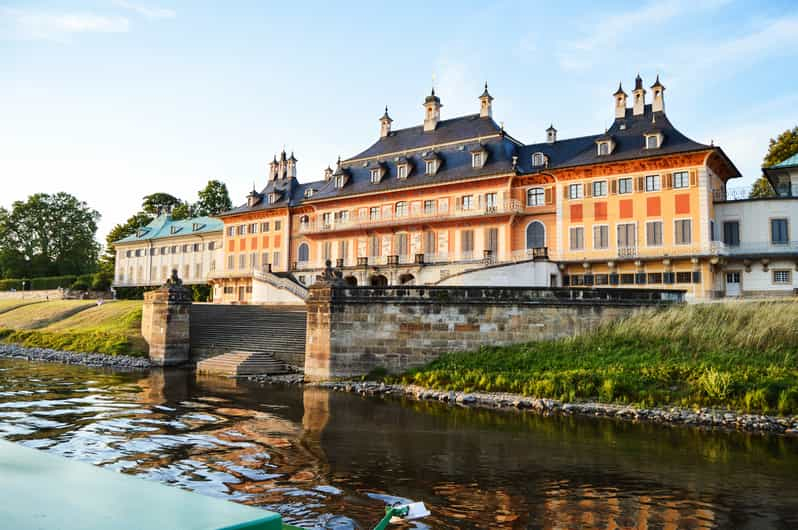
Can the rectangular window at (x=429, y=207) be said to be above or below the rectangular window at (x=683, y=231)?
above

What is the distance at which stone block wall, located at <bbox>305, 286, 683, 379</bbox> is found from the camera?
24.4 meters

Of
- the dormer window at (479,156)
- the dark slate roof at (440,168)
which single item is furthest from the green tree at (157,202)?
the dormer window at (479,156)

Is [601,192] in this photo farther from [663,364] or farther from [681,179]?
[663,364]

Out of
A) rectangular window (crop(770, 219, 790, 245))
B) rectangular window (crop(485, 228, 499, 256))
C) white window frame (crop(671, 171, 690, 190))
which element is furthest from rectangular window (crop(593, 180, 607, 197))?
rectangular window (crop(770, 219, 790, 245))

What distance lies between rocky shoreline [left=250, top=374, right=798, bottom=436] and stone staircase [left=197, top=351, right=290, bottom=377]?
4293 mm

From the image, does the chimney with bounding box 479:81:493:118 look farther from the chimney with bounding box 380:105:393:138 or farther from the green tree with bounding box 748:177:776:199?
the green tree with bounding box 748:177:776:199

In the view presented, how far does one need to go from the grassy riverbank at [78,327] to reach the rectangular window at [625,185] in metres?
29.1

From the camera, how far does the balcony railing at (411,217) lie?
38656 mm

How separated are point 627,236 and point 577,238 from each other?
2.94 meters

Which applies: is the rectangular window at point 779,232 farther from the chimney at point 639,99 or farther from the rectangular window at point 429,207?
the rectangular window at point 429,207

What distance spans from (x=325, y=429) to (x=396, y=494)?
19.1 ft

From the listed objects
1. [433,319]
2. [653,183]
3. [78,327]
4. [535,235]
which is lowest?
[78,327]

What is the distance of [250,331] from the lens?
31.8 m

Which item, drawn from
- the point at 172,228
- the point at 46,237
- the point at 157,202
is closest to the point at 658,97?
the point at 172,228
